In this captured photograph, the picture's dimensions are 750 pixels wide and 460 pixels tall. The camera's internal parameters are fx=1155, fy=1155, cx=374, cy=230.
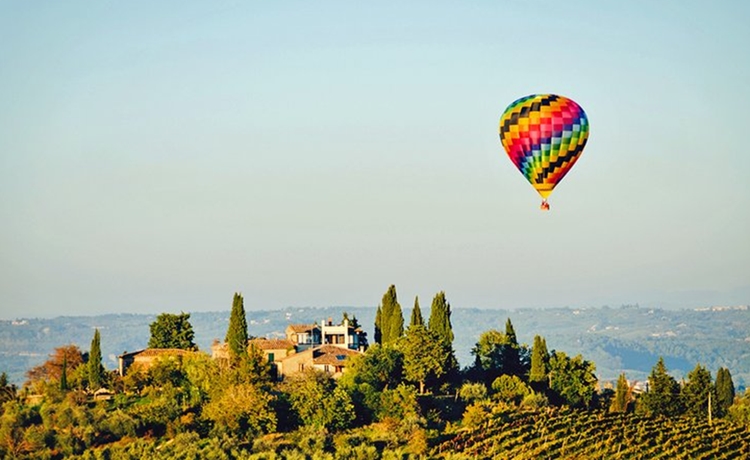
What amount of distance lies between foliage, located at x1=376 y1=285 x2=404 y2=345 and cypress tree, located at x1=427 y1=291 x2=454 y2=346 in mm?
1879

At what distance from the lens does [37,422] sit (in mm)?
57531

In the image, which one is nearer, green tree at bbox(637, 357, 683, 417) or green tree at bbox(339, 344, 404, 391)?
green tree at bbox(339, 344, 404, 391)

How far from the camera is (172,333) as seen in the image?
7281 centimetres

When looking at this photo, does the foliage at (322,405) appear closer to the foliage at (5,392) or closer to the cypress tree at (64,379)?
the cypress tree at (64,379)

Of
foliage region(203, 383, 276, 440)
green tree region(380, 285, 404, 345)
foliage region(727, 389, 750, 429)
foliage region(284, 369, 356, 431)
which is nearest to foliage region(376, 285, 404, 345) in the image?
green tree region(380, 285, 404, 345)

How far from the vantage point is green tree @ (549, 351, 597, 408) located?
216ft

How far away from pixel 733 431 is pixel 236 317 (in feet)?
90.0

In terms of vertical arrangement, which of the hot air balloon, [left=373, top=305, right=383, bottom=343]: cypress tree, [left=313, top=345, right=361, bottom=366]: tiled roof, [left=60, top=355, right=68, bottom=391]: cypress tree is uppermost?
the hot air balloon

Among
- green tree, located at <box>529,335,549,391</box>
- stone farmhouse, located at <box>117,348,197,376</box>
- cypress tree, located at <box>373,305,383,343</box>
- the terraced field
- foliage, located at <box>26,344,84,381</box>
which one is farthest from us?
cypress tree, located at <box>373,305,383,343</box>

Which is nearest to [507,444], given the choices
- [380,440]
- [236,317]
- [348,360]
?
[380,440]

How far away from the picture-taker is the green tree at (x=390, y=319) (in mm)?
68688

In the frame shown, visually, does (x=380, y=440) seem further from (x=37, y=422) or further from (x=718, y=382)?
(x=718, y=382)

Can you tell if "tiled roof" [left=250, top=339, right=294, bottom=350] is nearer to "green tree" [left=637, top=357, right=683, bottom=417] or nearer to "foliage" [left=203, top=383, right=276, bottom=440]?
"foliage" [left=203, top=383, right=276, bottom=440]

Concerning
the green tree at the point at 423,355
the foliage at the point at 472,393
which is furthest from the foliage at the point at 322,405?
the foliage at the point at 472,393
